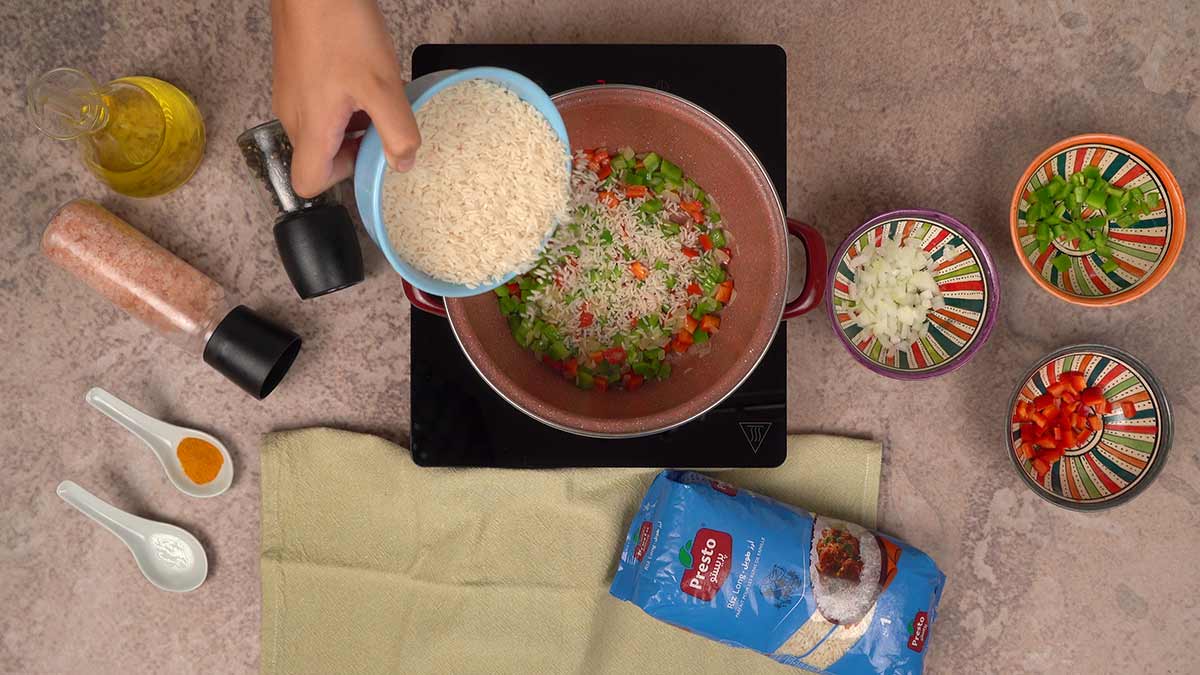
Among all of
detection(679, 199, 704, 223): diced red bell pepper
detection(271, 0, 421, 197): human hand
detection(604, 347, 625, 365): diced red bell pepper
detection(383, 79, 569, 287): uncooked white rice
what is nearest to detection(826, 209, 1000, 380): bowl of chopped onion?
detection(679, 199, 704, 223): diced red bell pepper

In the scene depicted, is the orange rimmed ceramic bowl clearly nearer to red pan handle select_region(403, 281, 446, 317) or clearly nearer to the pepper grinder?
red pan handle select_region(403, 281, 446, 317)

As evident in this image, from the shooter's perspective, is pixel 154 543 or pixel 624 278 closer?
pixel 624 278

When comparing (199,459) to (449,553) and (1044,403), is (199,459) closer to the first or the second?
(449,553)

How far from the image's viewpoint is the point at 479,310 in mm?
1148

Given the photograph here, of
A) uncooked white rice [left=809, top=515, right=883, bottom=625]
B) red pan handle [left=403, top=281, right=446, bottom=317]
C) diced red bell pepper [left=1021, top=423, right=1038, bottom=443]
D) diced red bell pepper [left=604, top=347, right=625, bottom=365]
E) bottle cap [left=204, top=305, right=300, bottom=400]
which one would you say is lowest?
uncooked white rice [left=809, top=515, right=883, bottom=625]

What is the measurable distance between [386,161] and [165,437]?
0.73 metres

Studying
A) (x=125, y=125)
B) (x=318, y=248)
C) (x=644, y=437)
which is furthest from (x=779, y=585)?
(x=125, y=125)

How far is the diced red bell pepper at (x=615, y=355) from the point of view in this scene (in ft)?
4.01

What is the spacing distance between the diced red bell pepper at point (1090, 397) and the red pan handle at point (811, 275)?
494 mm

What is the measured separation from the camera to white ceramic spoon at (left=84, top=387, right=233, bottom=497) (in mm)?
1279

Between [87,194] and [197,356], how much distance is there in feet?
1.06

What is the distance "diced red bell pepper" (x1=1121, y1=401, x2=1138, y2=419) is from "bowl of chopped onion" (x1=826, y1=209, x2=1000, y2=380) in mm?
299

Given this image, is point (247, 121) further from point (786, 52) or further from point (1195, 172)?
point (1195, 172)

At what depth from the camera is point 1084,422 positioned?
1.29m
